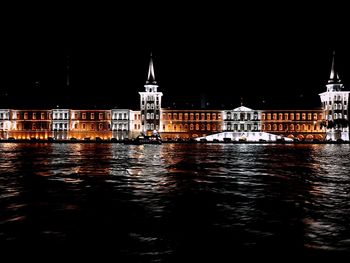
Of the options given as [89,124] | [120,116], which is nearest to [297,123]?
[120,116]

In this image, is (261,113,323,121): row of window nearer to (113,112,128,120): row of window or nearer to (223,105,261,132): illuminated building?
(223,105,261,132): illuminated building

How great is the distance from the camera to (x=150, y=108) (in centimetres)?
10669

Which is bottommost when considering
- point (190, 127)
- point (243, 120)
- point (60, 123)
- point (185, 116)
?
point (190, 127)

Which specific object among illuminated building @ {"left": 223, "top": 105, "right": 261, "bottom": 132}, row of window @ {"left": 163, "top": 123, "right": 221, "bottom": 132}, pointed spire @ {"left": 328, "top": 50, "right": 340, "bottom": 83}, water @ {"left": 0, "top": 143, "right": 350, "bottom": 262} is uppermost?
pointed spire @ {"left": 328, "top": 50, "right": 340, "bottom": 83}

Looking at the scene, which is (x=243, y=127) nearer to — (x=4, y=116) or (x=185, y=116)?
(x=185, y=116)

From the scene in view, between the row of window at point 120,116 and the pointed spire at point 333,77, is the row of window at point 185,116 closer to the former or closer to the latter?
the row of window at point 120,116

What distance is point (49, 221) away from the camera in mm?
10477

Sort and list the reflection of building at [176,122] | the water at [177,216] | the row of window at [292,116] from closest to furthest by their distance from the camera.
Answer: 1. the water at [177,216]
2. the reflection of building at [176,122]
3. the row of window at [292,116]

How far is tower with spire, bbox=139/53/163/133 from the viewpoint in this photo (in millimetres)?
106688

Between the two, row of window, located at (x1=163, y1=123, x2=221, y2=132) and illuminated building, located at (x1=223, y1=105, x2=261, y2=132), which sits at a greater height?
illuminated building, located at (x1=223, y1=105, x2=261, y2=132)

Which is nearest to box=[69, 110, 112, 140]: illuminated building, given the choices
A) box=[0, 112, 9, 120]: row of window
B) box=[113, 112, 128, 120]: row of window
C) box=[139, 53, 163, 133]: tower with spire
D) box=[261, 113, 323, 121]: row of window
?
box=[113, 112, 128, 120]: row of window

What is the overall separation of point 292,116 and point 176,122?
87.8 ft

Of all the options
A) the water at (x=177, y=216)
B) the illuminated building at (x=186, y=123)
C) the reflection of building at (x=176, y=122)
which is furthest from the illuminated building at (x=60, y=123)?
the water at (x=177, y=216)

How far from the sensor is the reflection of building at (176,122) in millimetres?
106812
